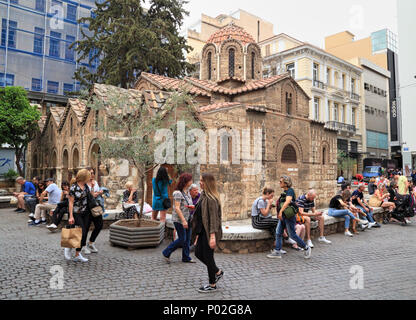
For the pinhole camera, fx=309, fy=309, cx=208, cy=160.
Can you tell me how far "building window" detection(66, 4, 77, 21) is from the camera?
28256mm

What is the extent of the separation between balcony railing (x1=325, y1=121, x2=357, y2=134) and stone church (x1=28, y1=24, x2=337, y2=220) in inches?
646

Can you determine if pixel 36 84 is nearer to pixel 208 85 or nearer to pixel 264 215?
pixel 208 85

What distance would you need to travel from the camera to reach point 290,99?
14.6 m

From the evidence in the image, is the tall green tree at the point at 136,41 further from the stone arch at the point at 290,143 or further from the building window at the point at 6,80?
the stone arch at the point at 290,143

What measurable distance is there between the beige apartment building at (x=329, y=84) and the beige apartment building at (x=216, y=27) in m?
4.69

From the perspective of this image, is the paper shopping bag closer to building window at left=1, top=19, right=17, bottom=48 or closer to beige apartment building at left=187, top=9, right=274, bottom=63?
building window at left=1, top=19, right=17, bottom=48

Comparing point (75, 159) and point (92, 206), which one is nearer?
point (92, 206)

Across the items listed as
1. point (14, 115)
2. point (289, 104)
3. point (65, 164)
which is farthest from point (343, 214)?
point (14, 115)

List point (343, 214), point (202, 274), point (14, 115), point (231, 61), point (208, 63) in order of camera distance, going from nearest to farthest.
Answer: point (202, 274) → point (343, 214) → point (231, 61) → point (208, 63) → point (14, 115)

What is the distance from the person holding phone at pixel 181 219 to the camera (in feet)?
18.2

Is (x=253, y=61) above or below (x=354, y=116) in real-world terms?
below

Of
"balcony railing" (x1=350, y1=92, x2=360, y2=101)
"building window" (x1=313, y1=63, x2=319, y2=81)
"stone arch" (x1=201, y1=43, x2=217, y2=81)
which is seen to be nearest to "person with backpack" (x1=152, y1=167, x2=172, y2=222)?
"stone arch" (x1=201, y1=43, x2=217, y2=81)

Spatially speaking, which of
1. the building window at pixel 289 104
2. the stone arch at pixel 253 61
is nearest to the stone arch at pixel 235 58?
the stone arch at pixel 253 61

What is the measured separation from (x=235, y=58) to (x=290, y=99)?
12.8 ft
